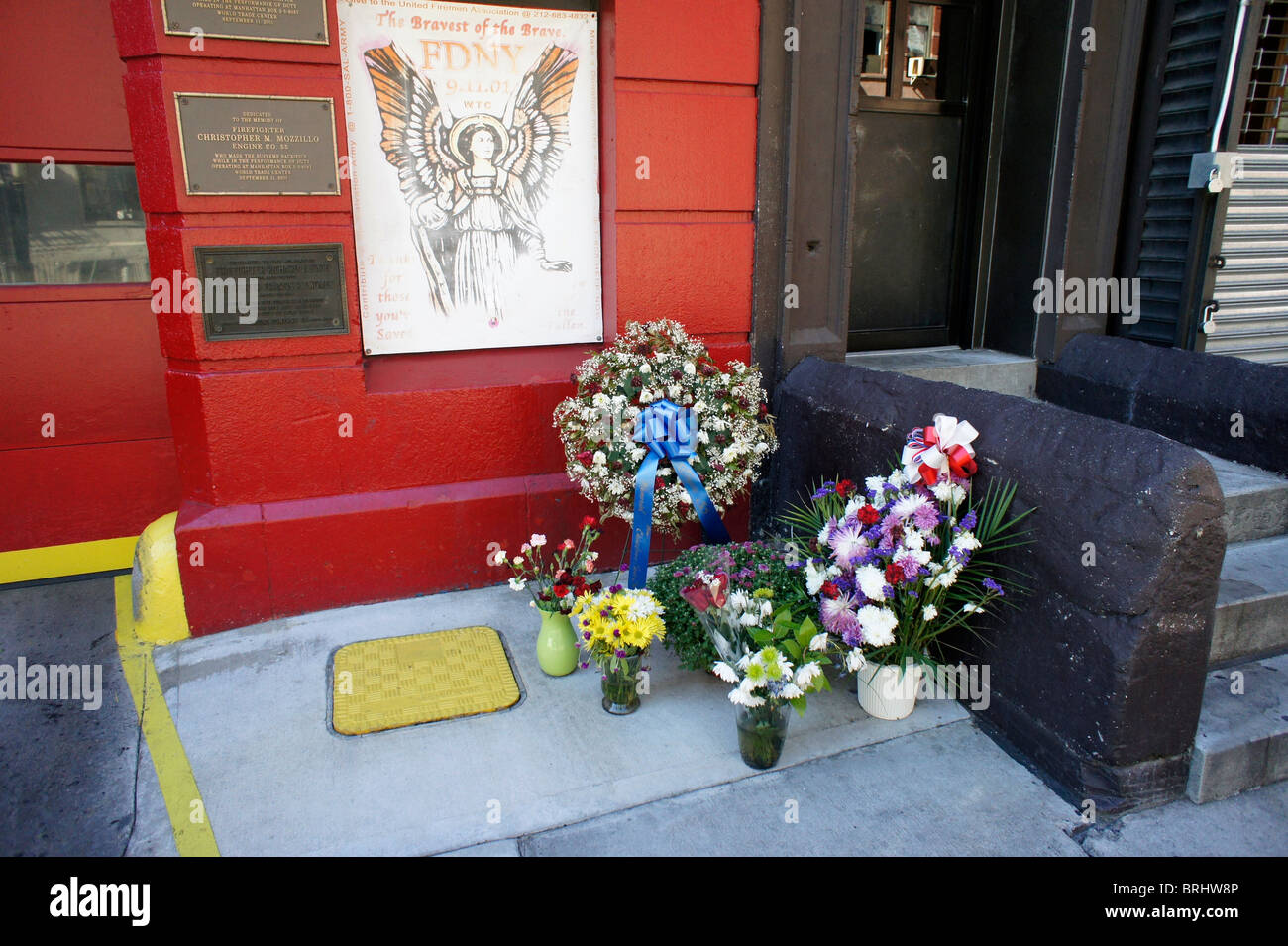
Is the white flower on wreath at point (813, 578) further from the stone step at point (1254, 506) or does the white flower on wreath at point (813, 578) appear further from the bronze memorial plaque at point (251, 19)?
the bronze memorial plaque at point (251, 19)

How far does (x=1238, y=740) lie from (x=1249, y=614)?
71 centimetres

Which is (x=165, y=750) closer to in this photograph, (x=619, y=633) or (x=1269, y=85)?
(x=619, y=633)

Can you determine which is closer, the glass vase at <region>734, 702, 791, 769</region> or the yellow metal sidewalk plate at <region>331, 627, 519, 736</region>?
the glass vase at <region>734, 702, 791, 769</region>

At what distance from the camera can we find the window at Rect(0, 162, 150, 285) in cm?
471

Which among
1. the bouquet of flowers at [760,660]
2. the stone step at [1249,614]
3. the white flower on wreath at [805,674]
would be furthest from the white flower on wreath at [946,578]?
the stone step at [1249,614]

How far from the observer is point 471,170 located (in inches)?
184

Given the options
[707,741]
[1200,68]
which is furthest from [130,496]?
[1200,68]

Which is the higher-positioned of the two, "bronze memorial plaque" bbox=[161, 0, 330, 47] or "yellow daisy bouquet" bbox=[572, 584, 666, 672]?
Result: "bronze memorial plaque" bbox=[161, 0, 330, 47]

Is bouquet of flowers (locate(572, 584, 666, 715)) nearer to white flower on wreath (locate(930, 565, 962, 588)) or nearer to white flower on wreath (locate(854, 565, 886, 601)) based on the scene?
white flower on wreath (locate(854, 565, 886, 601))

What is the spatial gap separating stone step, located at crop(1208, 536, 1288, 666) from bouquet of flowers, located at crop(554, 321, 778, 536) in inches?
86.0

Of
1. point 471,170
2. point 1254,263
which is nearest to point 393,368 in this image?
point 471,170

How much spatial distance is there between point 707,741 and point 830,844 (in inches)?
27.5

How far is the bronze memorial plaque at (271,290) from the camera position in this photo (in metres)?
4.16

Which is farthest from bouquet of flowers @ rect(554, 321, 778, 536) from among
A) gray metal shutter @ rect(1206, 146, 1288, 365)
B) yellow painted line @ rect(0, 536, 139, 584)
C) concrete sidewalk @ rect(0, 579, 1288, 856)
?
gray metal shutter @ rect(1206, 146, 1288, 365)
